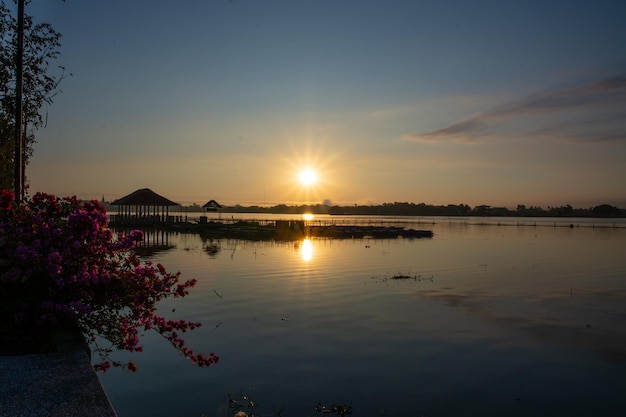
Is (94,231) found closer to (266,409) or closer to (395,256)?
(266,409)

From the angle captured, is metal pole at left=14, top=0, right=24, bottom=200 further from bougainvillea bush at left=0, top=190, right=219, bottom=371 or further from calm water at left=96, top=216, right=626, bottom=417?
calm water at left=96, top=216, right=626, bottom=417

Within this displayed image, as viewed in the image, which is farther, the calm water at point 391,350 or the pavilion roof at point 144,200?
the pavilion roof at point 144,200

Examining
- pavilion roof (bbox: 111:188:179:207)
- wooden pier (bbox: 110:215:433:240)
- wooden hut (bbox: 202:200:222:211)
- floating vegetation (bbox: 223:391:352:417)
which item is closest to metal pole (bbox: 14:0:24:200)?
floating vegetation (bbox: 223:391:352:417)

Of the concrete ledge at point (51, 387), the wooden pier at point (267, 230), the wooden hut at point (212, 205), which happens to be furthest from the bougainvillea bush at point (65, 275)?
the wooden hut at point (212, 205)

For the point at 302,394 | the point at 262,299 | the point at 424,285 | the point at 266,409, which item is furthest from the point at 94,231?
the point at 424,285

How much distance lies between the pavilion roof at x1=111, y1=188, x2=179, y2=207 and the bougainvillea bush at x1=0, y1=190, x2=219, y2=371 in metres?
60.5

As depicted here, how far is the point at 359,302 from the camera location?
18750 mm

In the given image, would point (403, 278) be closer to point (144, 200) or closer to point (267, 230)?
point (267, 230)

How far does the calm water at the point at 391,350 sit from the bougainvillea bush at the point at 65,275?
211 centimetres

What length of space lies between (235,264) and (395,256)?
14.0 meters

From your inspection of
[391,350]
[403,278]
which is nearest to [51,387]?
[391,350]

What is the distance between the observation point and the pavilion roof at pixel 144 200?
66287 mm

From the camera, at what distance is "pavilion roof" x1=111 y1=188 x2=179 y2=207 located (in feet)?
217

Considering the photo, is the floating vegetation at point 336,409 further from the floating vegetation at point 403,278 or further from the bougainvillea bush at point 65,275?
the floating vegetation at point 403,278
